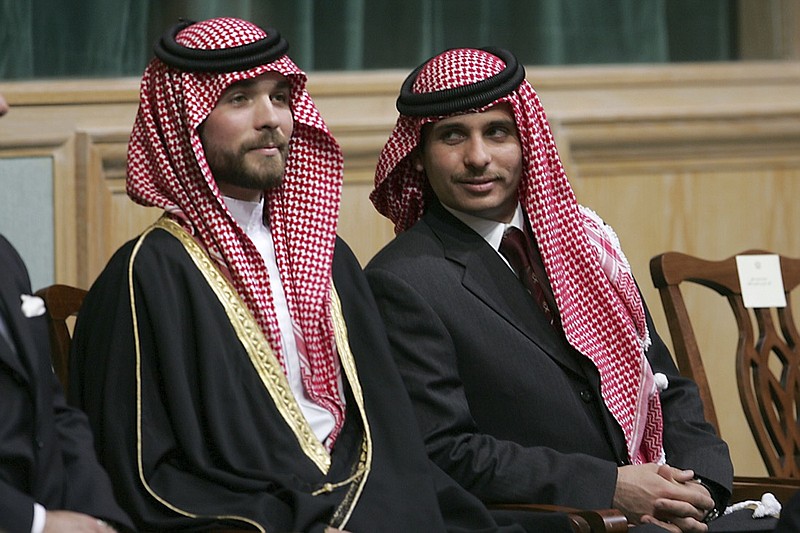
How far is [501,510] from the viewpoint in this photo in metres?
3.07

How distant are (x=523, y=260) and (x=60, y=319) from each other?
1100mm

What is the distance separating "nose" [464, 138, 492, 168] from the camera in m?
3.37

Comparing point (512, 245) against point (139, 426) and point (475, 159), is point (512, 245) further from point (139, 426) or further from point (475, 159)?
point (139, 426)

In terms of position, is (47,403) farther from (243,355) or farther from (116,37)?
(116,37)

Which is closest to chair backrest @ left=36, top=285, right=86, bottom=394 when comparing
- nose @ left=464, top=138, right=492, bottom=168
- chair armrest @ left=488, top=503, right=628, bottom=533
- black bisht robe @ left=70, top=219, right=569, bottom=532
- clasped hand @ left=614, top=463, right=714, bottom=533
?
black bisht robe @ left=70, top=219, right=569, bottom=532

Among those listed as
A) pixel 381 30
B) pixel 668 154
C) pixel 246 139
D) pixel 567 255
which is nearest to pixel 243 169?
pixel 246 139

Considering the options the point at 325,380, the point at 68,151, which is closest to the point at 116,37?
the point at 68,151

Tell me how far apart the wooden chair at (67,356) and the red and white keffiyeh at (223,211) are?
1.00ft

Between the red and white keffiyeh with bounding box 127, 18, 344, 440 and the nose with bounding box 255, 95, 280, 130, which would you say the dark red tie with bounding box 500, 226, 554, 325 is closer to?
the red and white keffiyeh with bounding box 127, 18, 344, 440

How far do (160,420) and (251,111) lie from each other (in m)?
0.71

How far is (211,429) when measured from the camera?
2791 millimetres

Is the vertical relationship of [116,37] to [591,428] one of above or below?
above

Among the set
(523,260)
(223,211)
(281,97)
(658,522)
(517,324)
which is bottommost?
(658,522)

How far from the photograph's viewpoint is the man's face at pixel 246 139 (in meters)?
3.05
